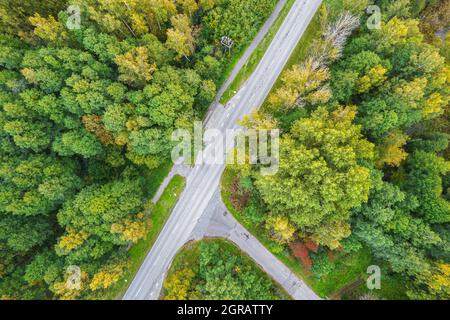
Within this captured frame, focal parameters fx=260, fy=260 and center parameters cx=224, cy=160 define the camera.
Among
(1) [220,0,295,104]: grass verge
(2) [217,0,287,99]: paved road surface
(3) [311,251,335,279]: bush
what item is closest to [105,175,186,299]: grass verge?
(1) [220,0,295,104]: grass verge

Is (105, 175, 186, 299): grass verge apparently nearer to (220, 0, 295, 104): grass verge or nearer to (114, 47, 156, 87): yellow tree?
(114, 47, 156, 87): yellow tree

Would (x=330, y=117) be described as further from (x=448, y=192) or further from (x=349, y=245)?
(x=448, y=192)

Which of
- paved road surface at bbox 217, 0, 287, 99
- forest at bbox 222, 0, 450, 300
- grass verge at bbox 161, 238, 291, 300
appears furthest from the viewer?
paved road surface at bbox 217, 0, 287, 99

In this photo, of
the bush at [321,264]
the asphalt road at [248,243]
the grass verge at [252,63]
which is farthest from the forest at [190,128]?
the grass verge at [252,63]

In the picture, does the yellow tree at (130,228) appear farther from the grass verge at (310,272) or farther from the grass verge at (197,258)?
the grass verge at (310,272)

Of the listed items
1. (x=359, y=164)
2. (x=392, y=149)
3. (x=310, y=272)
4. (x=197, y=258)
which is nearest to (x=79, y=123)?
(x=197, y=258)

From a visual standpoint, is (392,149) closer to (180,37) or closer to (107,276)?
(180,37)
